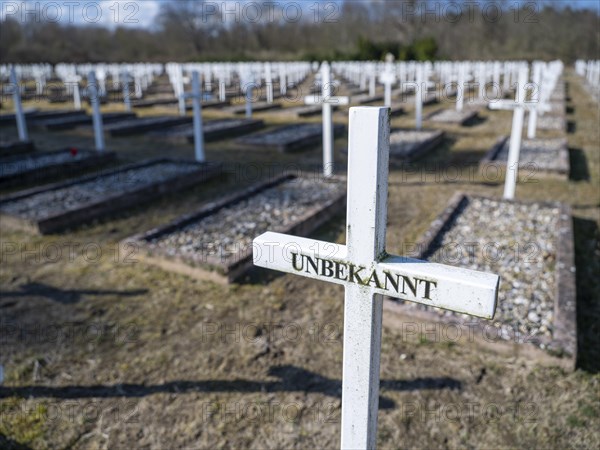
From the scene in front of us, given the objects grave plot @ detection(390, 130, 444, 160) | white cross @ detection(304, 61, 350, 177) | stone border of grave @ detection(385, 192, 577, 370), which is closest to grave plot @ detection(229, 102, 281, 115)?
grave plot @ detection(390, 130, 444, 160)

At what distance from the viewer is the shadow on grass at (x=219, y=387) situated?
9.98 ft

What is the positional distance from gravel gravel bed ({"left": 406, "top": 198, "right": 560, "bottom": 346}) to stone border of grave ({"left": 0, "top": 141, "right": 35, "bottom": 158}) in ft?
28.8

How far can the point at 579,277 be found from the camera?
4410mm

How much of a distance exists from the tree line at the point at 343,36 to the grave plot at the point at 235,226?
29950mm

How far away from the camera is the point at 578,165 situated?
8617 millimetres

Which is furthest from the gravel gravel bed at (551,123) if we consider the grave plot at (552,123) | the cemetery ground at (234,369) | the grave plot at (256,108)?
the grave plot at (256,108)

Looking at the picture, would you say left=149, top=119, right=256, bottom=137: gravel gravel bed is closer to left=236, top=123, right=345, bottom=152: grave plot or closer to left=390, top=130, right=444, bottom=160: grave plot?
left=236, top=123, right=345, bottom=152: grave plot

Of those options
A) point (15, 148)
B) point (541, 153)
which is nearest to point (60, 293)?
point (15, 148)

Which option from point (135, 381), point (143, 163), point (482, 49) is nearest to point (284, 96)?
point (143, 163)

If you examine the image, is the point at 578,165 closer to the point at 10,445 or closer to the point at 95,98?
the point at 95,98

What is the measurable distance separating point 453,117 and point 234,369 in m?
12.1

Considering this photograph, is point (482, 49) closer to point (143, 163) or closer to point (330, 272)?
point (143, 163)

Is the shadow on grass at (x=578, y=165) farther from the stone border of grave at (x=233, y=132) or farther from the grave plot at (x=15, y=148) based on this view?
the grave plot at (x=15, y=148)

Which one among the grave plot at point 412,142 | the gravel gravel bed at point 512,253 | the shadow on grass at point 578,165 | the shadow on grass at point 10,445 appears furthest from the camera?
the grave plot at point 412,142
